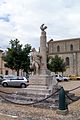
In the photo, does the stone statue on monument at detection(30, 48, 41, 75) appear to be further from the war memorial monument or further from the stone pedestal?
the stone pedestal

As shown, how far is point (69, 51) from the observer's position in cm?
8062

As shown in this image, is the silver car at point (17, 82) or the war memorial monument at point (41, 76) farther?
the silver car at point (17, 82)

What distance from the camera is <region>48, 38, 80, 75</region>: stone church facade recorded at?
7746 cm

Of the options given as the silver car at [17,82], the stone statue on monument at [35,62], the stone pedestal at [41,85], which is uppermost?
the stone statue on monument at [35,62]

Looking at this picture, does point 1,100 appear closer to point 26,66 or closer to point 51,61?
point 26,66

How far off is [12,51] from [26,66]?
11.7 ft

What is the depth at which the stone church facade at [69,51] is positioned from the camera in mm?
77463

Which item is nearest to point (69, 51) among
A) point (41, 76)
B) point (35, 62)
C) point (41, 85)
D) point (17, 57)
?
point (17, 57)

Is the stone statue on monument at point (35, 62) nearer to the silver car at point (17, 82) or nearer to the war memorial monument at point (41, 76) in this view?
the war memorial monument at point (41, 76)

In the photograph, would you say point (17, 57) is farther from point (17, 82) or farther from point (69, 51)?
point (69, 51)

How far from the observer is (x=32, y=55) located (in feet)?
50.2

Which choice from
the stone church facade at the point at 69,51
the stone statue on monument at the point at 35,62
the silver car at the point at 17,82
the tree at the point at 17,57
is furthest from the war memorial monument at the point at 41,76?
the stone church facade at the point at 69,51

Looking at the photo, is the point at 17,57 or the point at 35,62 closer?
the point at 35,62

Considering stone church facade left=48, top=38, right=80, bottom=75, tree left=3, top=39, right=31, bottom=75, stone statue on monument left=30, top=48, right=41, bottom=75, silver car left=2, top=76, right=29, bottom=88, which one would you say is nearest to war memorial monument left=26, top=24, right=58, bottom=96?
stone statue on monument left=30, top=48, right=41, bottom=75
